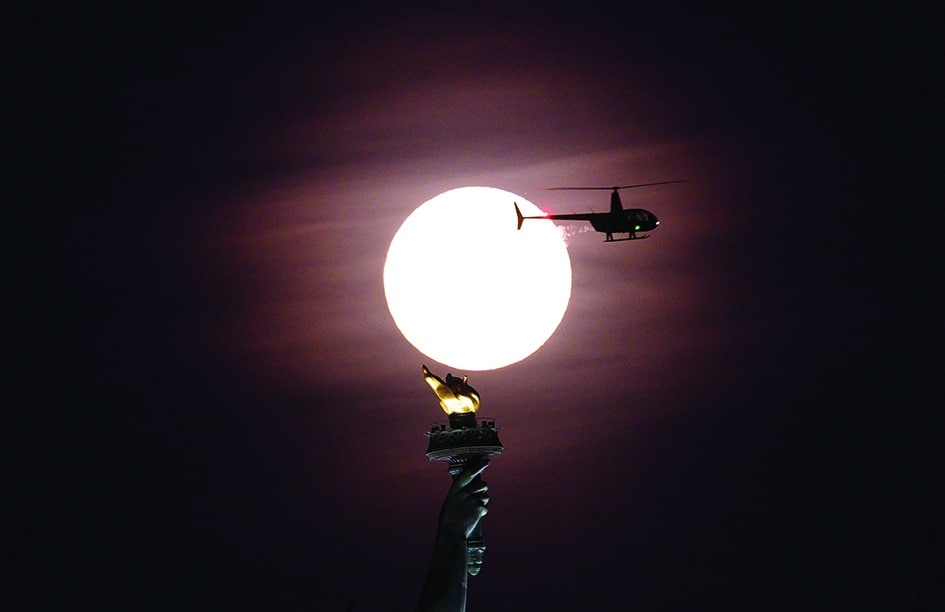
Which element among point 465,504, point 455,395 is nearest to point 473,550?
point 465,504

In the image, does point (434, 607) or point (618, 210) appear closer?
point (434, 607)

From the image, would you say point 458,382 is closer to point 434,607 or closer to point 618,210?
point 434,607

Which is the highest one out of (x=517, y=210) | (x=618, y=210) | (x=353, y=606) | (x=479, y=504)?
(x=618, y=210)

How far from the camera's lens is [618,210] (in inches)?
2717

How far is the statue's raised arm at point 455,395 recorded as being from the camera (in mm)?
44188

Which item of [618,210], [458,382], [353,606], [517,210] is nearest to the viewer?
[353,606]

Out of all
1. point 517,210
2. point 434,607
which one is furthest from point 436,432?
point 517,210

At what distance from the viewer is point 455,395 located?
44125mm

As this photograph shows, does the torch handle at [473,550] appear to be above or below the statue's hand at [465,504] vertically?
below

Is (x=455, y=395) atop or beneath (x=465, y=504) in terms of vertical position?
atop

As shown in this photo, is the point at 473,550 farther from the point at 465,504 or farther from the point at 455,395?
the point at 455,395

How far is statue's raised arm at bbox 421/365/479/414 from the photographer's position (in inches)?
1740

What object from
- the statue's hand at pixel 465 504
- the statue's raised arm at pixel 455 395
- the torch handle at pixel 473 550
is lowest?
the torch handle at pixel 473 550

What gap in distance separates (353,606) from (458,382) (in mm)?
7538
